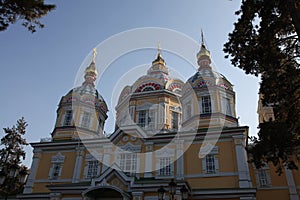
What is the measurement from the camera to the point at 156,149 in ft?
70.8

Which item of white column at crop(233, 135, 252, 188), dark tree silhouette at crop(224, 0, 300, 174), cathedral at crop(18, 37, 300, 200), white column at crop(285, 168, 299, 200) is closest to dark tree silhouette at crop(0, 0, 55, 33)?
dark tree silhouette at crop(224, 0, 300, 174)

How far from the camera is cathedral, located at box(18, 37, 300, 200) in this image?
62.3 feet

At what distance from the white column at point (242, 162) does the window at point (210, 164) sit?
170cm

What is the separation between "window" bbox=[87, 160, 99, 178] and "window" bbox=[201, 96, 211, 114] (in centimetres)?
960

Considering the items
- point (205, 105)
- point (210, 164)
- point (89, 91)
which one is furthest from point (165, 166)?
point (89, 91)

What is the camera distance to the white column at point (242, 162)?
729 inches

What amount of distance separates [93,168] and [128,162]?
3083 millimetres

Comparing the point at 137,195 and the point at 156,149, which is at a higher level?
the point at 156,149

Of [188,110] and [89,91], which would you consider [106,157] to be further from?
[89,91]

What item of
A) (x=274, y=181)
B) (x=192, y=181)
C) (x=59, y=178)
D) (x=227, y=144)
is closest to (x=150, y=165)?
(x=192, y=181)

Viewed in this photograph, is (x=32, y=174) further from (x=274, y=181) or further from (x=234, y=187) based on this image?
(x=274, y=181)

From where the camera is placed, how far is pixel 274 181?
819 inches

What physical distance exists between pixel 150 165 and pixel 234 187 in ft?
20.1

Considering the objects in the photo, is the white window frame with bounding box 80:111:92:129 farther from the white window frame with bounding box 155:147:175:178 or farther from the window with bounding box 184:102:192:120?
the window with bounding box 184:102:192:120
